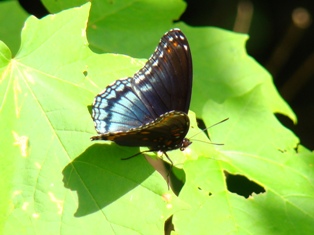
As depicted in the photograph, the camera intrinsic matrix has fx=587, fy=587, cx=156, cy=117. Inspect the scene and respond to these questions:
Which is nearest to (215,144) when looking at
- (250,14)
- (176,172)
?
(176,172)

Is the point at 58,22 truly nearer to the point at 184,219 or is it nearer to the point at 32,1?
the point at 184,219

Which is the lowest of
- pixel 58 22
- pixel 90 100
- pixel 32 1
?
pixel 32 1

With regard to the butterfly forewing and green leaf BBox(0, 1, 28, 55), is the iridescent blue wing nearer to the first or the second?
the butterfly forewing

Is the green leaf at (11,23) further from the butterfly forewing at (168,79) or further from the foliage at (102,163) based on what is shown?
the butterfly forewing at (168,79)

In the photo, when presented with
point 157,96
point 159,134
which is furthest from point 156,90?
point 159,134

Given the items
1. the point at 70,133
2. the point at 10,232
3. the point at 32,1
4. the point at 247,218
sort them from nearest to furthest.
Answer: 1. the point at 10,232
2. the point at 70,133
3. the point at 247,218
4. the point at 32,1

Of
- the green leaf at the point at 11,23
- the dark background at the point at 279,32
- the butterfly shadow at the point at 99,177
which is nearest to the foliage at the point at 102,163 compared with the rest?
the butterfly shadow at the point at 99,177
